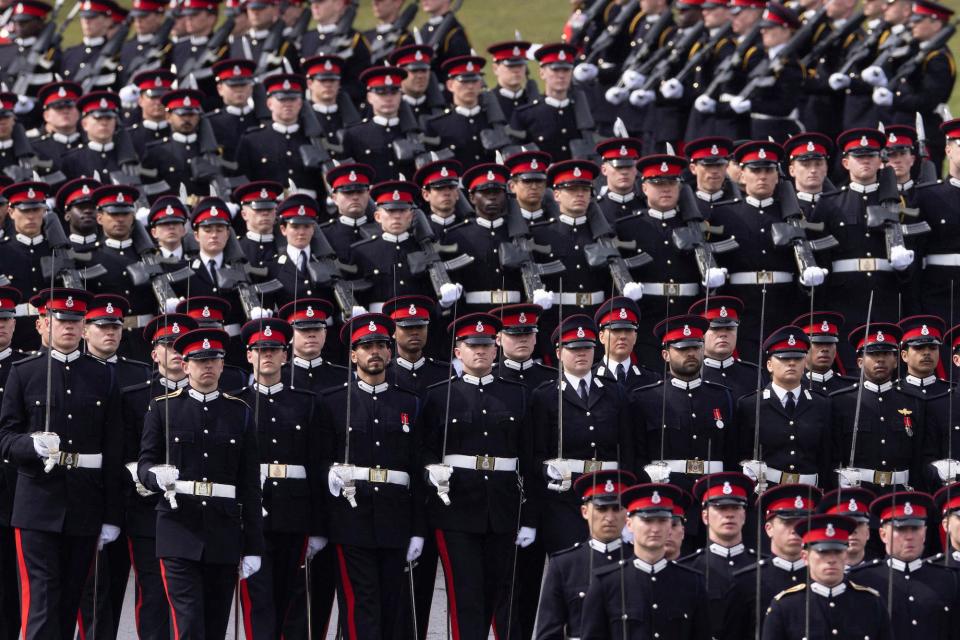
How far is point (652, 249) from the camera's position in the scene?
17609 mm

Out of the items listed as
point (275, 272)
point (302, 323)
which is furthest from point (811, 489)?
point (275, 272)

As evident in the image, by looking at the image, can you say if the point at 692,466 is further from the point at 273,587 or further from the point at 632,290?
the point at 273,587

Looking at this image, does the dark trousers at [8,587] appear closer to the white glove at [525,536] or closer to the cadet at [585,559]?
the white glove at [525,536]

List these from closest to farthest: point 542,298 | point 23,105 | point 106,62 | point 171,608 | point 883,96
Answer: point 171,608 < point 542,298 < point 883,96 < point 23,105 < point 106,62

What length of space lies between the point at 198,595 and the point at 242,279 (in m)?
3.66

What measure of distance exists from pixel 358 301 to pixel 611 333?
7.45 feet

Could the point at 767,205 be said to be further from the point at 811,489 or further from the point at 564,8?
the point at 564,8

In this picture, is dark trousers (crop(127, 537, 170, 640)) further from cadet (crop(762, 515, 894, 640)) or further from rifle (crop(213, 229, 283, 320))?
cadet (crop(762, 515, 894, 640))

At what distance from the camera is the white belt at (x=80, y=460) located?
14.3m

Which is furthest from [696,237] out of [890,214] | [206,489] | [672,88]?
[206,489]

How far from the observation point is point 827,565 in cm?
1272

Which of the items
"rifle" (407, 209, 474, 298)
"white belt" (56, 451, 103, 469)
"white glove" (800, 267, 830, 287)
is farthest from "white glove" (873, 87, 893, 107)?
"white belt" (56, 451, 103, 469)

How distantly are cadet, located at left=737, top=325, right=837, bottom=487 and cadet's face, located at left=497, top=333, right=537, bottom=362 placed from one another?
1.38m

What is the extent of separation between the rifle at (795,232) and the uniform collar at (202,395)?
16.4 feet
